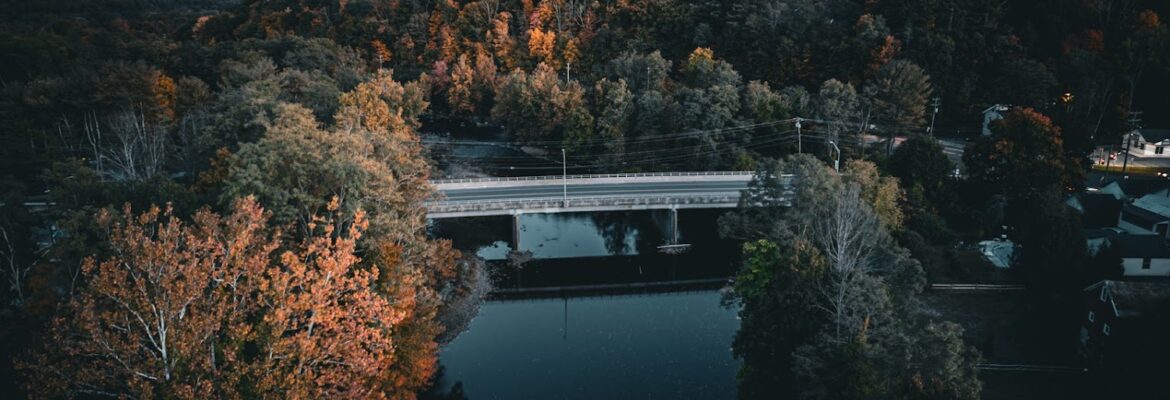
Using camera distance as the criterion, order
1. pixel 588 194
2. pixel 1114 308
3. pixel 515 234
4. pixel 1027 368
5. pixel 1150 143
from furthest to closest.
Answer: pixel 1150 143 < pixel 588 194 < pixel 515 234 < pixel 1027 368 < pixel 1114 308

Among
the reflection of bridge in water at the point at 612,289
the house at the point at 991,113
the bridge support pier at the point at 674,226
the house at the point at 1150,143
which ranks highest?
the house at the point at 991,113

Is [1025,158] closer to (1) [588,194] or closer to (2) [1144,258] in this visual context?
(2) [1144,258]

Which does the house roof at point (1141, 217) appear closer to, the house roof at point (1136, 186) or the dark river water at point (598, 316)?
the house roof at point (1136, 186)

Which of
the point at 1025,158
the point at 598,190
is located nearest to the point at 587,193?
the point at 598,190

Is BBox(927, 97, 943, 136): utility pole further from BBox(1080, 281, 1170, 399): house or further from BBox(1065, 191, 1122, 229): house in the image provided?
BBox(1080, 281, 1170, 399): house

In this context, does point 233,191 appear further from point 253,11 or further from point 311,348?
point 253,11

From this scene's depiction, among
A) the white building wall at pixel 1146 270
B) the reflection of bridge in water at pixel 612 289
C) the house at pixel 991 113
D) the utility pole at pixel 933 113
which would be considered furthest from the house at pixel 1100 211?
the reflection of bridge in water at pixel 612 289

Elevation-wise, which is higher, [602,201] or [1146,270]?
[602,201]

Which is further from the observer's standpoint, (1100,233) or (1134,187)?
(1134,187)
